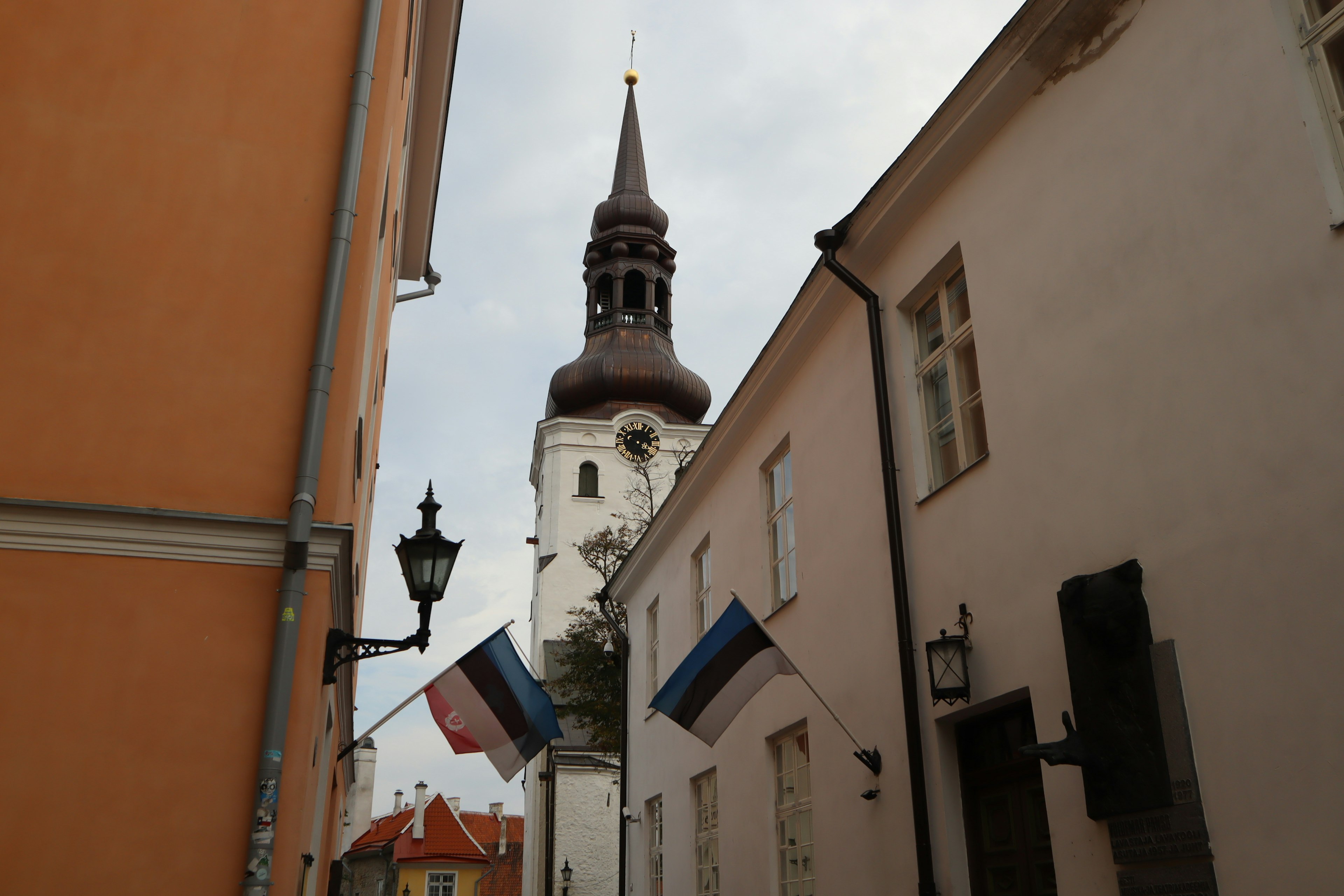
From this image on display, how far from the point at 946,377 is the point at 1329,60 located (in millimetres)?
3173

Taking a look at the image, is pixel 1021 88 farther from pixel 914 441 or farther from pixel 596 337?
pixel 596 337

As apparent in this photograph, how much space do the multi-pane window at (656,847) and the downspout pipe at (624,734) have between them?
3.65 feet

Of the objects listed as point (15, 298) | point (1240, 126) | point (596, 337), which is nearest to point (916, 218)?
point (1240, 126)

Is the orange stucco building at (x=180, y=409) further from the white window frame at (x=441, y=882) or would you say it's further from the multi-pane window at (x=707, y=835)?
the white window frame at (x=441, y=882)

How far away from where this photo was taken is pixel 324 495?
648cm

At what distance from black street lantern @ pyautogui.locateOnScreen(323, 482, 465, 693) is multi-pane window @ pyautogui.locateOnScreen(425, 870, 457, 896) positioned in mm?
39735

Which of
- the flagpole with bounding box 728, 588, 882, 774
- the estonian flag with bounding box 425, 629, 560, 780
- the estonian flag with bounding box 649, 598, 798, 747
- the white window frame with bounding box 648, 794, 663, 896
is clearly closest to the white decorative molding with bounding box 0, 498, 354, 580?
the estonian flag with bounding box 425, 629, 560, 780

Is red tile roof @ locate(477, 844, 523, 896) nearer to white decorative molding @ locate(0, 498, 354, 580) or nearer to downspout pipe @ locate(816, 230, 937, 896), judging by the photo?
downspout pipe @ locate(816, 230, 937, 896)

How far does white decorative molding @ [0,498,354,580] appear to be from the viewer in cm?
607

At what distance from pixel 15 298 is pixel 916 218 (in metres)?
5.77

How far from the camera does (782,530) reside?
10516 millimetres

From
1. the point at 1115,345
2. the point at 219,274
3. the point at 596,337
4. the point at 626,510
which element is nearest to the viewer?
the point at 1115,345

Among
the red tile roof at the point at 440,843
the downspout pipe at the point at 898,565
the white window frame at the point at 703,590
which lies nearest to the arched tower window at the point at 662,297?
the red tile roof at the point at 440,843

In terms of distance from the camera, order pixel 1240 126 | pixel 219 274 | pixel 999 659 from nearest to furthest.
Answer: pixel 1240 126 → pixel 999 659 → pixel 219 274
